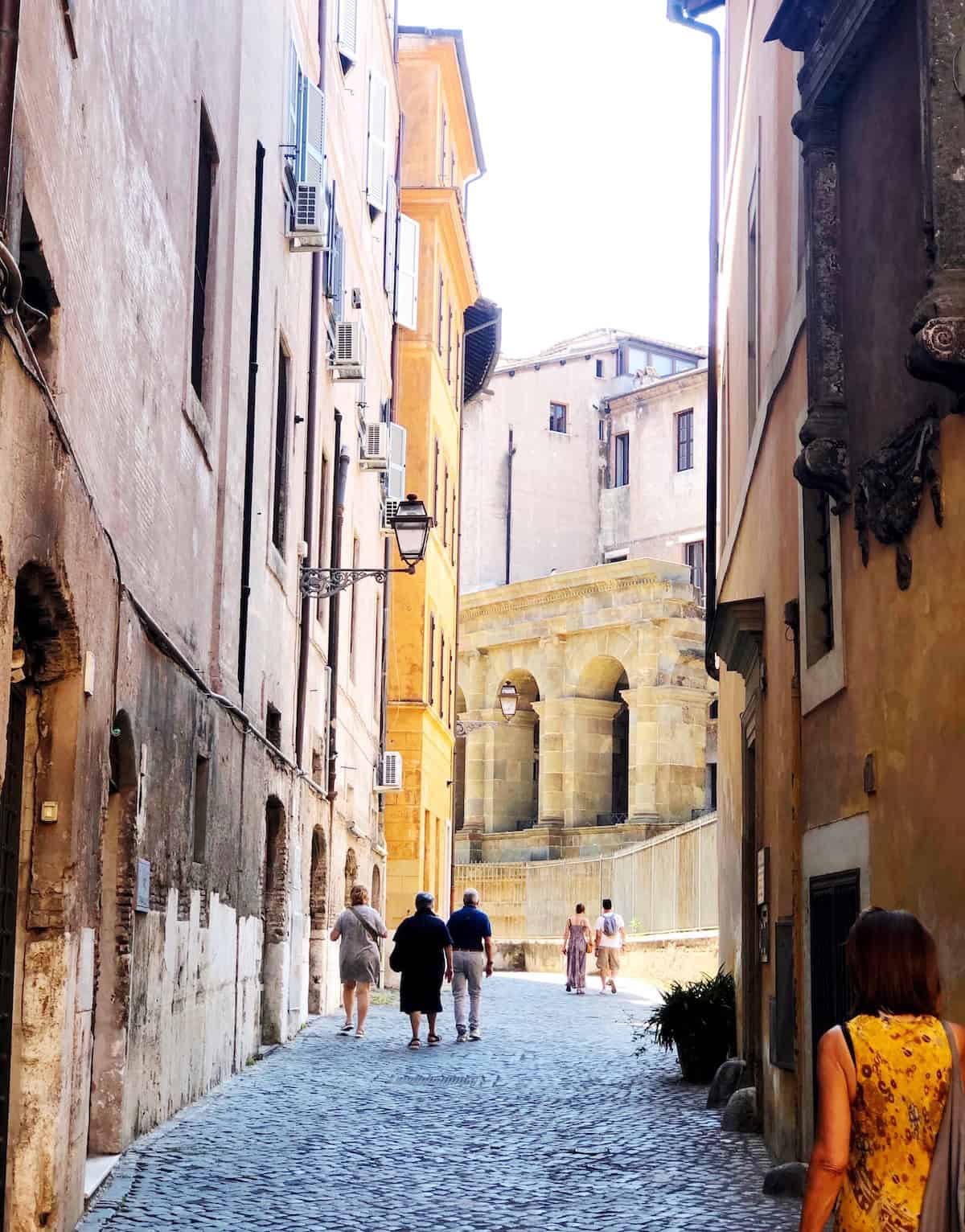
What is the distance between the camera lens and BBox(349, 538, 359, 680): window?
81.0ft

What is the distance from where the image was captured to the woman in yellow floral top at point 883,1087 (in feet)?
13.4

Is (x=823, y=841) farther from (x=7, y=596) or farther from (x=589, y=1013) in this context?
(x=589, y=1013)

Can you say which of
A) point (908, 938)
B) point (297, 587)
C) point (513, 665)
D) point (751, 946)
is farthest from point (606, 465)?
point (908, 938)

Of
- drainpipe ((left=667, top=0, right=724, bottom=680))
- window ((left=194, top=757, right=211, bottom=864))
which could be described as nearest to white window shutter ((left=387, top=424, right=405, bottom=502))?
drainpipe ((left=667, top=0, right=724, bottom=680))

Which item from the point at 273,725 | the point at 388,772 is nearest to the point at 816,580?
the point at 273,725

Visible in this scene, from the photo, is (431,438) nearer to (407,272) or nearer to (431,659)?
(407,272)

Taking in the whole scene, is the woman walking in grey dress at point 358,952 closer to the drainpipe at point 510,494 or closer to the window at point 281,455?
the window at point 281,455

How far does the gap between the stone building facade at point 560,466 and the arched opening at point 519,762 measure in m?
9.75

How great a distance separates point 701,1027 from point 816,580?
A: 20.9 ft

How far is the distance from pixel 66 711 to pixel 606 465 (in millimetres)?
54466

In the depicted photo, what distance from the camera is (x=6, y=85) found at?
6.14 metres

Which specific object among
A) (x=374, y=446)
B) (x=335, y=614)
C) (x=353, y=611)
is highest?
(x=374, y=446)

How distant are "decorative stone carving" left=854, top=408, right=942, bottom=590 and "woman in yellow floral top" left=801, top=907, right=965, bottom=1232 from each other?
2670mm

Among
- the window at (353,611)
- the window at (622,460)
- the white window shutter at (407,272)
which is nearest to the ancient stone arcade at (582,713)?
the window at (622,460)
